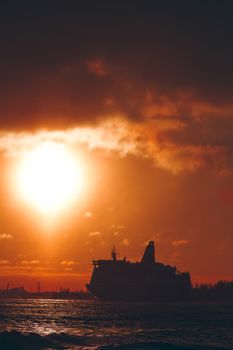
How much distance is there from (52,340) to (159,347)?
11335 millimetres

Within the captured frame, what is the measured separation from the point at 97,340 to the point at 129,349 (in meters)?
12.4

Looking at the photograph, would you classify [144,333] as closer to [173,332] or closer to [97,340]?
[173,332]

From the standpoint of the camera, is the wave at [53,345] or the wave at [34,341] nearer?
the wave at [34,341]

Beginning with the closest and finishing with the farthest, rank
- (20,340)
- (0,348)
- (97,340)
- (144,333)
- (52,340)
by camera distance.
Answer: (0,348), (20,340), (52,340), (97,340), (144,333)

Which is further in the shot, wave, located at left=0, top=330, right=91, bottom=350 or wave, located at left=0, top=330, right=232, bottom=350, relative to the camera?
wave, located at left=0, top=330, right=232, bottom=350

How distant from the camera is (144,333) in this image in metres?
72.6

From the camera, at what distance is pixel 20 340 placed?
170 feet

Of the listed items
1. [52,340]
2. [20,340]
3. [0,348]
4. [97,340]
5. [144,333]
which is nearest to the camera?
[0,348]

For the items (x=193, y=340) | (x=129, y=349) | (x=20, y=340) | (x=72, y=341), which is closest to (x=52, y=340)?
(x=72, y=341)

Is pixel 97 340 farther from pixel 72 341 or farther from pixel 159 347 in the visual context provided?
pixel 159 347

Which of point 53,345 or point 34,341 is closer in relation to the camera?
point 34,341

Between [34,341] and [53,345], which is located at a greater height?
[34,341]

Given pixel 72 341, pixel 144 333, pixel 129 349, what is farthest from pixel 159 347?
pixel 144 333

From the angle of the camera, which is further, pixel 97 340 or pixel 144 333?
pixel 144 333
